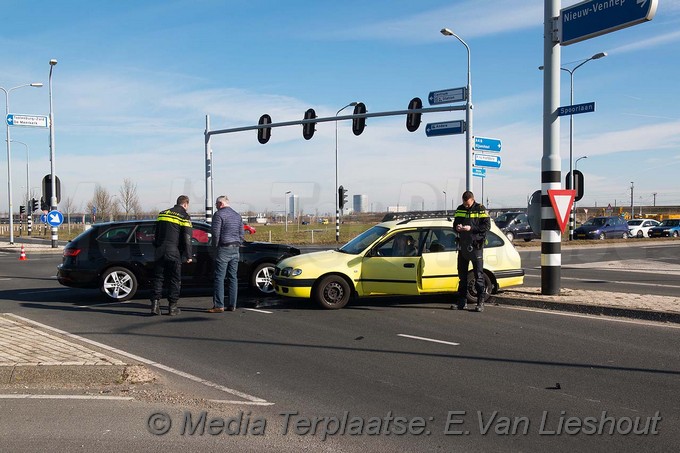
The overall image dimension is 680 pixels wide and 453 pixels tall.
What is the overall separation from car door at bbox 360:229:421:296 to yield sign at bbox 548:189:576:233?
102 inches

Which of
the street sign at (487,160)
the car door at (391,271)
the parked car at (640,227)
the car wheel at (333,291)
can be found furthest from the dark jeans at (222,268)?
the parked car at (640,227)

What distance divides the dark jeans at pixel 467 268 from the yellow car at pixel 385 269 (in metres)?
0.35

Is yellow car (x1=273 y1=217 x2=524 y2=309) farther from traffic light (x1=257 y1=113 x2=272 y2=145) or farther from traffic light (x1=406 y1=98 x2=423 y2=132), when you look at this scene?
traffic light (x1=257 y1=113 x2=272 y2=145)

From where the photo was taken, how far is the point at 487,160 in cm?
2028

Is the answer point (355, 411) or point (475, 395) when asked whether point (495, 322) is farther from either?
point (355, 411)

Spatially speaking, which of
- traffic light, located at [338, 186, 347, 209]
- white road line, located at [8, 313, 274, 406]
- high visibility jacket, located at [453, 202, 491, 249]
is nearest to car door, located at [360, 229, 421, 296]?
high visibility jacket, located at [453, 202, 491, 249]

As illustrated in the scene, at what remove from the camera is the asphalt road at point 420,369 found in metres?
4.76

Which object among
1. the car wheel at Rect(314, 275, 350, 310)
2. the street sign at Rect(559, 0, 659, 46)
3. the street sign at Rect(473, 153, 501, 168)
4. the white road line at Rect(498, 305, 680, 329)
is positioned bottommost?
the white road line at Rect(498, 305, 680, 329)

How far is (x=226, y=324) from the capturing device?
9414mm

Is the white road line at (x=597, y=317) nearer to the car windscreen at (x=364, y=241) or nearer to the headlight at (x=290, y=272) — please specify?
the car windscreen at (x=364, y=241)

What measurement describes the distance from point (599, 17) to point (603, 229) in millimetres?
32167

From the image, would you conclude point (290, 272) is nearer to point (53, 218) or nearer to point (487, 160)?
point (487, 160)

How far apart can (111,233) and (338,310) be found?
16.1ft

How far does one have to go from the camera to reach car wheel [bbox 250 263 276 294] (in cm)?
1246
